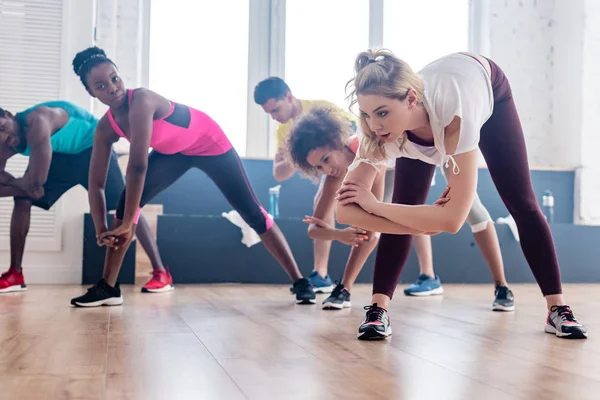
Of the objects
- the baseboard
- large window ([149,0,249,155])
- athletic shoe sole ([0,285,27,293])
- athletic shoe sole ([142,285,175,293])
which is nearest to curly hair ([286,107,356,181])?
athletic shoe sole ([142,285,175,293])

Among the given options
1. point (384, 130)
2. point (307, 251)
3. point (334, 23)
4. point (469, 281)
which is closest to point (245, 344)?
point (384, 130)

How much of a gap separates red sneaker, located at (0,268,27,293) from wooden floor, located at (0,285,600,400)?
0.57 metres

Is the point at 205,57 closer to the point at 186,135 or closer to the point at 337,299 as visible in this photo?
the point at 186,135

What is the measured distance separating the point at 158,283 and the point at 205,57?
188 centimetres

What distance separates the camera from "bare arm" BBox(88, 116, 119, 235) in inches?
101

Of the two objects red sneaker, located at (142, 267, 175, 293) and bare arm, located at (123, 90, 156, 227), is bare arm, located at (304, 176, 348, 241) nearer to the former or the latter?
bare arm, located at (123, 90, 156, 227)

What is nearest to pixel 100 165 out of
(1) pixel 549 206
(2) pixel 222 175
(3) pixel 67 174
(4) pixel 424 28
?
(2) pixel 222 175

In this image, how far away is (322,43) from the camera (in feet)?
15.7

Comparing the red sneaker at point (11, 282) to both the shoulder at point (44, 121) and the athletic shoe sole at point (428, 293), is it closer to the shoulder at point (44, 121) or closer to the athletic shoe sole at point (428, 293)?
the shoulder at point (44, 121)

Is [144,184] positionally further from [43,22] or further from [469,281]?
[469,281]

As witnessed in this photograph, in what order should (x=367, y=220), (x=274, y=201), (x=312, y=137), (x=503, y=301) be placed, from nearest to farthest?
(x=367, y=220), (x=312, y=137), (x=503, y=301), (x=274, y=201)

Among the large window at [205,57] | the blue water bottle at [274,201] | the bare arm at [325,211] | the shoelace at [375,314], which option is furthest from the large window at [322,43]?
the shoelace at [375,314]

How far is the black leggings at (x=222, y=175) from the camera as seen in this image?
2699 millimetres

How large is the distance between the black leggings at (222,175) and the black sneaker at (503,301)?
0.93 m
